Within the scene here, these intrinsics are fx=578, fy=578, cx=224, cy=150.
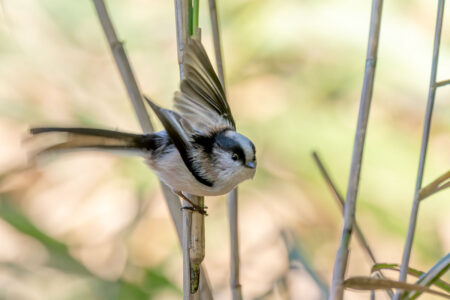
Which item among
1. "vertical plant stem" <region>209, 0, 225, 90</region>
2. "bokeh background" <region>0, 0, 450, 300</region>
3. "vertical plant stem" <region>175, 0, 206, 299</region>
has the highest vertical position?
"bokeh background" <region>0, 0, 450, 300</region>

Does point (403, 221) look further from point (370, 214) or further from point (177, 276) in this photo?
point (177, 276)

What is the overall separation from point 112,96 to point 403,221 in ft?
3.07

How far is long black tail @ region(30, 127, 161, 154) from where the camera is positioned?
0.63 m

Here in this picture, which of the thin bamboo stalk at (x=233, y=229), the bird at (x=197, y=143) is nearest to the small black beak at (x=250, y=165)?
the bird at (x=197, y=143)

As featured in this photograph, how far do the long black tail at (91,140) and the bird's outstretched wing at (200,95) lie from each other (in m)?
0.08

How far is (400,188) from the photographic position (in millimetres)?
1701

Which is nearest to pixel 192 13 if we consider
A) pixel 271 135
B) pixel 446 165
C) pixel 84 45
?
pixel 271 135

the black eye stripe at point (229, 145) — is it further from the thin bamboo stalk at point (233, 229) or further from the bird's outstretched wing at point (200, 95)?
the thin bamboo stalk at point (233, 229)

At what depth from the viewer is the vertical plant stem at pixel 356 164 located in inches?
25.2

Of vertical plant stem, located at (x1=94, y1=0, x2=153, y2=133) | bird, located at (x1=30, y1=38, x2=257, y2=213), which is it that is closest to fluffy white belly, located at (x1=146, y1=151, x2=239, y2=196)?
bird, located at (x1=30, y1=38, x2=257, y2=213)

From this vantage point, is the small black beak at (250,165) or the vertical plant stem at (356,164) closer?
the vertical plant stem at (356,164)

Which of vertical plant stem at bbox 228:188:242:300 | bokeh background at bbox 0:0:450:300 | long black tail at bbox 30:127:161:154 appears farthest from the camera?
bokeh background at bbox 0:0:450:300

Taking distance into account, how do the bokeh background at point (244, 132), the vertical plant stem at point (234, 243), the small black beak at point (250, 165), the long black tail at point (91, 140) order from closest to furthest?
the long black tail at point (91, 140) → the small black beak at point (250, 165) → the vertical plant stem at point (234, 243) → the bokeh background at point (244, 132)

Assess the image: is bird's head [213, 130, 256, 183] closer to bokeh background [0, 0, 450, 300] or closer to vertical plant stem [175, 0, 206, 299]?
vertical plant stem [175, 0, 206, 299]
